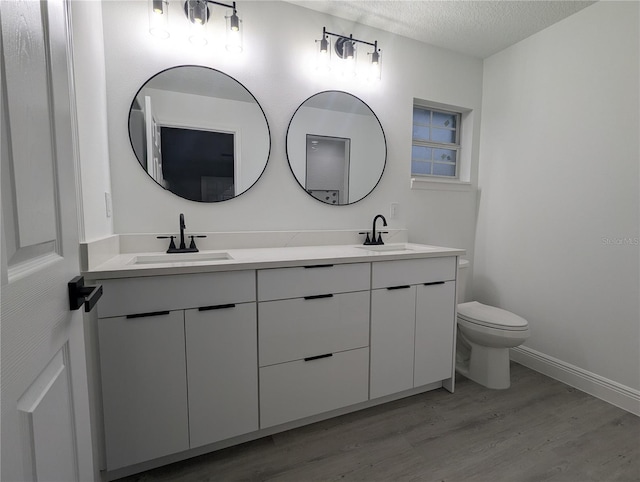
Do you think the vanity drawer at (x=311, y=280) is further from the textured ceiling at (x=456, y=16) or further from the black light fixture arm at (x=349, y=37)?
the textured ceiling at (x=456, y=16)

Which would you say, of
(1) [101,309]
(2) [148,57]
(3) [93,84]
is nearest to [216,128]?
(2) [148,57]

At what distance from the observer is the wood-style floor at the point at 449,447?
1.39m

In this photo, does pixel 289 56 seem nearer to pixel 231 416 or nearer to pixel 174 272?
pixel 174 272

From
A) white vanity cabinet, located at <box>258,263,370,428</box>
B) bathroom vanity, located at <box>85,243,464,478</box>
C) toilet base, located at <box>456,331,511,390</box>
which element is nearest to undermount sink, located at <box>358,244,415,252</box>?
bathroom vanity, located at <box>85,243,464,478</box>

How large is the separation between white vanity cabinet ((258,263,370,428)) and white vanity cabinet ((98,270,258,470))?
8 cm

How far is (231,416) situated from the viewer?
1446mm

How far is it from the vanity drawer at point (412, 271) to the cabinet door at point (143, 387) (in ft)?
3.35

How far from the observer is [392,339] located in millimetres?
1809

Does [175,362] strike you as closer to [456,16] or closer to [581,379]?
[581,379]

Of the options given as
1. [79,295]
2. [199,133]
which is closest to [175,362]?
[79,295]

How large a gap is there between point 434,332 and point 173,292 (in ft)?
4.95

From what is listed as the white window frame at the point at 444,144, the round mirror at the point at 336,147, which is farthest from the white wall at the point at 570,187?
the round mirror at the point at 336,147

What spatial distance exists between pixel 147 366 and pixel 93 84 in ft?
4.15

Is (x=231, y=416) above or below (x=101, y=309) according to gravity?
below
